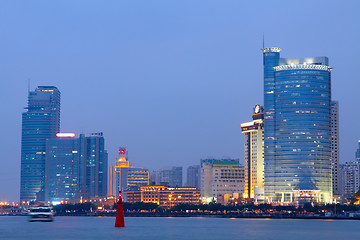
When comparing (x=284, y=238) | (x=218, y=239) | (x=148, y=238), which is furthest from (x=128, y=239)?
(x=284, y=238)

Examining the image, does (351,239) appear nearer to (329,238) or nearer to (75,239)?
(329,238)

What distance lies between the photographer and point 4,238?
128 m

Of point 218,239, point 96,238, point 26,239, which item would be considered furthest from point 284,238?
point 26,239

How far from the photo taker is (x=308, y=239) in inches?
5143

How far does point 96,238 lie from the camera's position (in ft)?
417

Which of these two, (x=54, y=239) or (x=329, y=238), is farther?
(x=329, y=238)

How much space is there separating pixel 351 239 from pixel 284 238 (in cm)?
1145

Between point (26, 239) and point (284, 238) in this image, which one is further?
point (284, 238)

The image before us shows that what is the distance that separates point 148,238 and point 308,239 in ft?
89.5

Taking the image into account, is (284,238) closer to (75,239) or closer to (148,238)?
(148,238)

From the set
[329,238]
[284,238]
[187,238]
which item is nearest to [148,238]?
[187,238]

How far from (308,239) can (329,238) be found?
230 inches

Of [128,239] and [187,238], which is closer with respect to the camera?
[128,239]

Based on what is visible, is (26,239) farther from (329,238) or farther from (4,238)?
(329,238)
